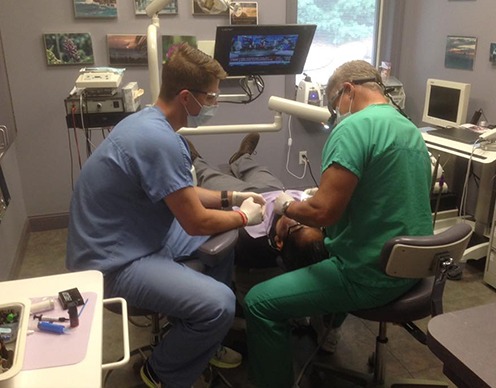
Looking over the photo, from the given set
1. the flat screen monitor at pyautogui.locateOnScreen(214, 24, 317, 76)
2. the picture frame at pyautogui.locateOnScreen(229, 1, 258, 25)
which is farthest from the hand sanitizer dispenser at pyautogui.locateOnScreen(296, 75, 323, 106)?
the flat screen monitor at pyautogui.locateOnScreen(214, 24, 317, 76)

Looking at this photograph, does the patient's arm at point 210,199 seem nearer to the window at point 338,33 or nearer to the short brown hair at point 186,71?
the short brown hair at point 186,71

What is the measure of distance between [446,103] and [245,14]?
1.41 meters

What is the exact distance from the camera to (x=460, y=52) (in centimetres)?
318

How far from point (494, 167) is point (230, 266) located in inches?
70.4

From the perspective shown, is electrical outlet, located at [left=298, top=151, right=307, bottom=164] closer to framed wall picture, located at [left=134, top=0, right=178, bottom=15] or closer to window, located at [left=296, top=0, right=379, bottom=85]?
window, located at [left=296, top=0, right=379, bottom=85]

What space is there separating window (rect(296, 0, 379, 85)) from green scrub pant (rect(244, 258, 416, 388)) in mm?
2308

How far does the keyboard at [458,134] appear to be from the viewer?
Result: 2740 mm

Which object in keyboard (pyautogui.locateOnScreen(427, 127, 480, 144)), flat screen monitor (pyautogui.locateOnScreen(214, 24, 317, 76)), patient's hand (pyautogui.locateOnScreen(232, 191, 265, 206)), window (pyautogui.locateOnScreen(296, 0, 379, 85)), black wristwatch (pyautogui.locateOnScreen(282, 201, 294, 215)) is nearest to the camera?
black wristwatch (pyautogui.locateOnScreen(282, 201, 294, 215))

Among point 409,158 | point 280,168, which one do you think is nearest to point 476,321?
point 409,158

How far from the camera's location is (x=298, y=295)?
158cm

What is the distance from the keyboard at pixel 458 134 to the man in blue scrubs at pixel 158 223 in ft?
5.58

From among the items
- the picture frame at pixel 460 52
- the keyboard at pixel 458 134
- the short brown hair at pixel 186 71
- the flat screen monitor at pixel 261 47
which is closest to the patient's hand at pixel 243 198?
the short brown hair at pixel 186 71

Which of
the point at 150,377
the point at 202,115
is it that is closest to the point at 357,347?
the point at 150,377

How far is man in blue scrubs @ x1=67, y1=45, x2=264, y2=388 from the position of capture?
4.85 ft
